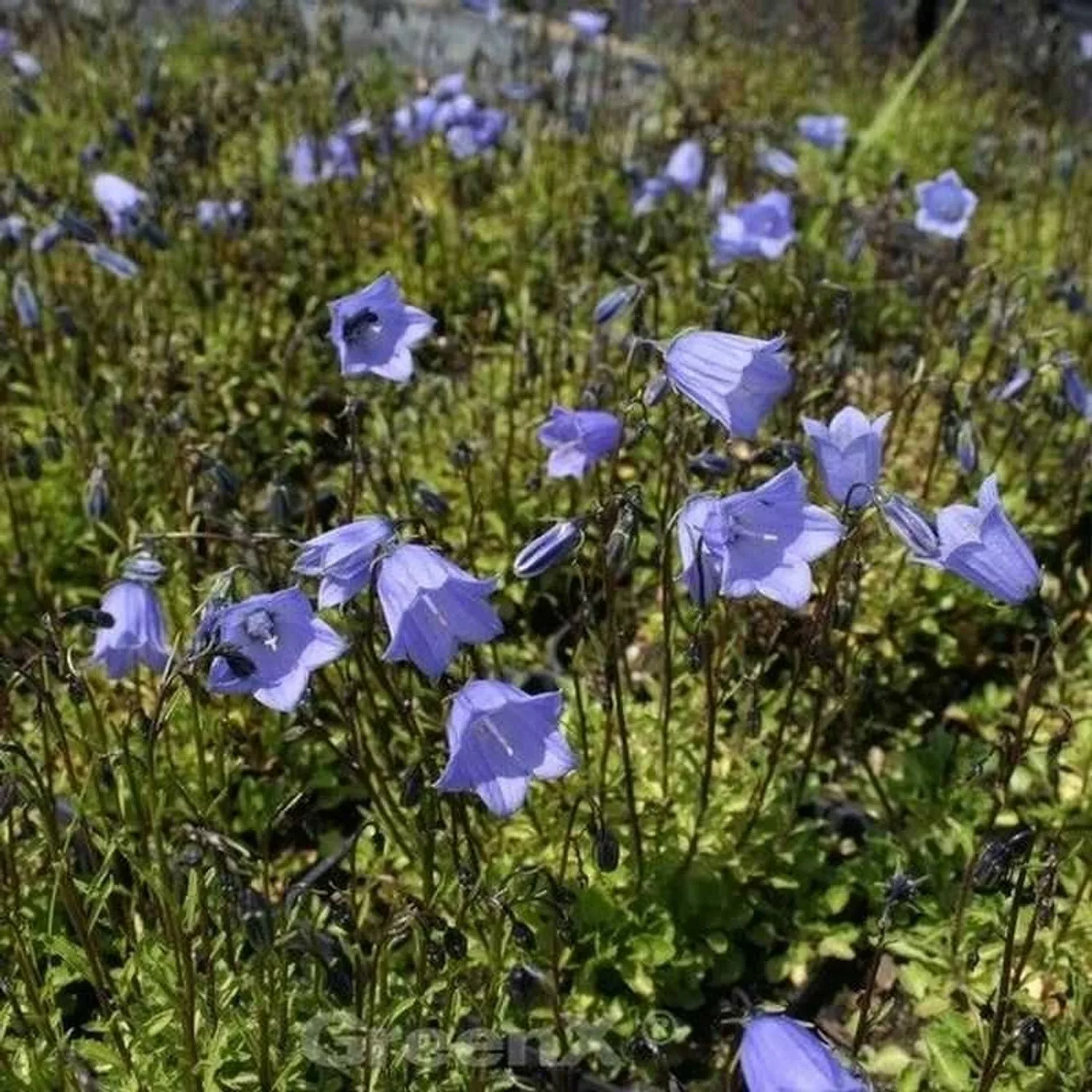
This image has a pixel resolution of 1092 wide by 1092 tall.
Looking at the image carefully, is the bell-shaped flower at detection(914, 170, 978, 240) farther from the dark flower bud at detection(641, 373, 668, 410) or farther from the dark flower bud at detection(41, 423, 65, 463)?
the dark flower bud at detection(41, 423, 65, 463)

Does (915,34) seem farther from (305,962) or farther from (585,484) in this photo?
(305,962)

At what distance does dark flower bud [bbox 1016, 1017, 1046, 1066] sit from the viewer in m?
2.18

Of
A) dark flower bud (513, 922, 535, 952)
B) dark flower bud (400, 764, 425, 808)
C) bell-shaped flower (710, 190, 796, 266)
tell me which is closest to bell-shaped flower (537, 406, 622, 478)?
dark flower bud (400, 764, 425, 808)

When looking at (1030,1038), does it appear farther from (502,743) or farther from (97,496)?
(97,496)

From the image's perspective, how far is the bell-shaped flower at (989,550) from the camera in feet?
7.50

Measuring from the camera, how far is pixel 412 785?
7.66ft

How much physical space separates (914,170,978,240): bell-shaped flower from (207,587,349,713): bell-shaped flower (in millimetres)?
2785

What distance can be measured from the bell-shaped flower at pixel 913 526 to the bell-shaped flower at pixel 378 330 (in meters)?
1.01

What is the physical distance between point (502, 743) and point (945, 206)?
9.32 ft

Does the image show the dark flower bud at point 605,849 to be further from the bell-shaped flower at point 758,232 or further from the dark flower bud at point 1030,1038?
the bell-shaped flower at point 758,232

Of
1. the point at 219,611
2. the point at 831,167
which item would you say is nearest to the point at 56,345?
the point at 219,611

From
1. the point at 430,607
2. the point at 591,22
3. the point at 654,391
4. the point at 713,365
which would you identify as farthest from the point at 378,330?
the point at 591,22

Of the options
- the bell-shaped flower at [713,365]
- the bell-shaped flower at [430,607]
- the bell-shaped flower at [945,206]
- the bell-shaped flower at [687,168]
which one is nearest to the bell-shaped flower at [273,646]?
the bell-shaped flower at [430,607]

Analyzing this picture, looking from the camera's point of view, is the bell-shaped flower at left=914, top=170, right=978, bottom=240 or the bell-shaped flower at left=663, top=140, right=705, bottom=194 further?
the bell-shaped flower at left=663, top=140, right=705, bottom=194
